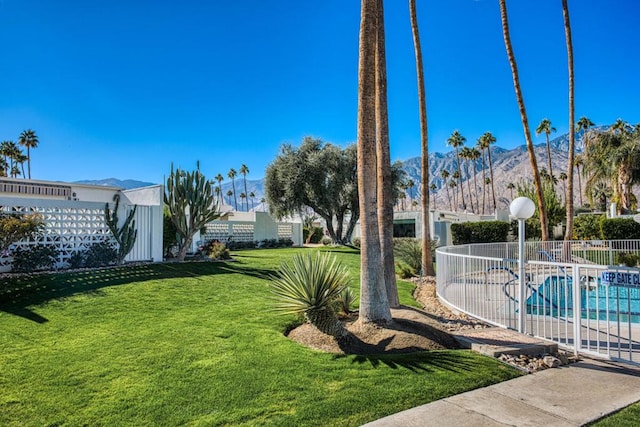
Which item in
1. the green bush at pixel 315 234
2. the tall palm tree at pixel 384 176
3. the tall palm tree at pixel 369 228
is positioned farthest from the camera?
the green bush at pixel 315 234

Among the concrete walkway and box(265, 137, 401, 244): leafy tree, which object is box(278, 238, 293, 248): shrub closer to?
box(265, 137, 401, 244): leafy tree

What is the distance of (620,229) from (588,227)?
4387 millimetres

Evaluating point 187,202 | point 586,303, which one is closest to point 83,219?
point 187,202

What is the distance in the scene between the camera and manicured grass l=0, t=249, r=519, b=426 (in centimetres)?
381

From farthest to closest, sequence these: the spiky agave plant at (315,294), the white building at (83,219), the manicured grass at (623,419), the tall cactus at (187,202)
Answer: the tall cactus at (187,202) < the white building at (83,219) < the spiky agave plant at (315,294) < the manicured grass at (623,419)

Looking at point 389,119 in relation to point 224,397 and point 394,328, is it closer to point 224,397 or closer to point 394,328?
point 394,328

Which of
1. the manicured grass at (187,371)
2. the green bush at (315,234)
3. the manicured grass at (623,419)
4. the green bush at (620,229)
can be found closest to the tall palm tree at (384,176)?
the manicured grass at (187,371)

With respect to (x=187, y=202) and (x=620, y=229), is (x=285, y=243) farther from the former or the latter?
(x=620, y=229)

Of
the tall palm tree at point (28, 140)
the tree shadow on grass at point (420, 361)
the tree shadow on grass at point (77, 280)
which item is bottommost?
the tree shadow on grass at point (420, 361)

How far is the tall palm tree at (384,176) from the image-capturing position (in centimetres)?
830

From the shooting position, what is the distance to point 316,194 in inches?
1067

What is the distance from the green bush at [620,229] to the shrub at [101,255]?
30.3 metres

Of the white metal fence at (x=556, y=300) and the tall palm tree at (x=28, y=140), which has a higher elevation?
the tall palm tree at (x=28, y=140)

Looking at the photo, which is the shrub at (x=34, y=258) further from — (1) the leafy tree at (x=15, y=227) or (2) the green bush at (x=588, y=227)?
(2) the green bush at (x=588, y=227)
